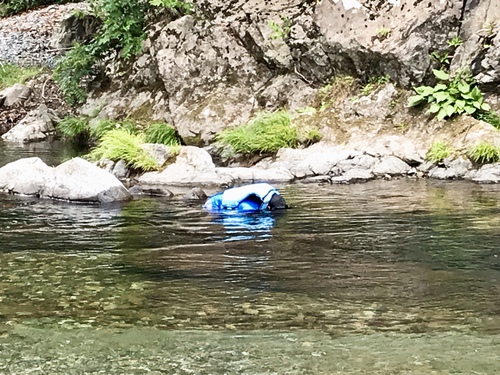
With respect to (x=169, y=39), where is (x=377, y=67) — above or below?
below

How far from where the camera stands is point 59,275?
5250 millimetres

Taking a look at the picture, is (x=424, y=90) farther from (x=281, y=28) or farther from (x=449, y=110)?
(x=281, y=28)

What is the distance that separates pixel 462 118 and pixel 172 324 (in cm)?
876

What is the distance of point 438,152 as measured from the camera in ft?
35.9

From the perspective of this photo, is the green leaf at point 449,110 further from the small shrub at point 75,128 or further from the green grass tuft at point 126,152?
the small shrub at point 75,128

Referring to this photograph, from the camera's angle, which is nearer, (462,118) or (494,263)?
(494,263)

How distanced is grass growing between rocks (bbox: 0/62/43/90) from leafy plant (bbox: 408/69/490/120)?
39.1 feet

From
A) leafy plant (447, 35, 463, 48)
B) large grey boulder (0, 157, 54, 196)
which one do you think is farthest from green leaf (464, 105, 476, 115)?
large grey boulder (0, 157, 54, 196)

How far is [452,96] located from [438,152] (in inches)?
54.2

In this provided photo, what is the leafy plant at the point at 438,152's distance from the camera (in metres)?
10.9

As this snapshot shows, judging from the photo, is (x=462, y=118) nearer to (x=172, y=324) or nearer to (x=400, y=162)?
(x=400, y=162)

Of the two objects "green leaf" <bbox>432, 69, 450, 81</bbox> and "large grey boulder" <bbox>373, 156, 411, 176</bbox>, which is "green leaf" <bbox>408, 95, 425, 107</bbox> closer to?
"green leaf" <bbox>432, 69, 450, 81</bbox>

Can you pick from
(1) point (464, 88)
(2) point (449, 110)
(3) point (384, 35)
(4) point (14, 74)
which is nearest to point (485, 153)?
(2) point (449, 110)

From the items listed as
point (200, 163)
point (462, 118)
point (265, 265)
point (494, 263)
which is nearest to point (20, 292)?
point (265, 265)
